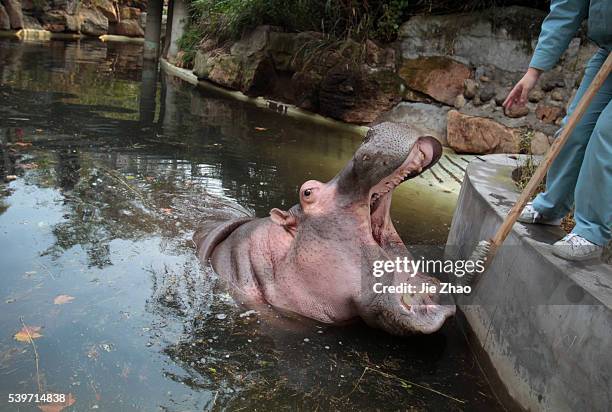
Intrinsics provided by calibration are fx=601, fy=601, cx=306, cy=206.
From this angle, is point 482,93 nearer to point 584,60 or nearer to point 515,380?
point 584,60

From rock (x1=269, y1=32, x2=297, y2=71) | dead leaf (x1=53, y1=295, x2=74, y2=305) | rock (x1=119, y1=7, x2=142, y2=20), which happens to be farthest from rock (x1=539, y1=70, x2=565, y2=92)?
rock (x1=119, y1=7, x2=142, y2=20)

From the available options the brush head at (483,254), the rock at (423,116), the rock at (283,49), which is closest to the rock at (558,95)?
the rock at (423,116)

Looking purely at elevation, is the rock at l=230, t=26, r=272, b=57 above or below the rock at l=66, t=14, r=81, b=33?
above

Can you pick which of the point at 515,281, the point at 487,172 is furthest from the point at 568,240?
the point at 487,172

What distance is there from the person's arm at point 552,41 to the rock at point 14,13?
69.3ft

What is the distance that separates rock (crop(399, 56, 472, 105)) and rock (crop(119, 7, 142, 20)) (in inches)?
856

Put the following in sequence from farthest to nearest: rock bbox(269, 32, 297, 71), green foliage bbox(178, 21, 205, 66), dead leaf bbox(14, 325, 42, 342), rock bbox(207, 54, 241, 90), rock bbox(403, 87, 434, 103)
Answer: green foliage bbox(178, 21, 205, 66) → rock bbox(207, 54, 241, 90) → rock bbox(269, 32, 297, 71) → rock bbox(403, 87, 434, 103) → dead leaf bbox(14, 325, 42, 342)

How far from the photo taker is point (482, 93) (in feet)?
27.2

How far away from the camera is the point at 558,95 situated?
25.4 ft

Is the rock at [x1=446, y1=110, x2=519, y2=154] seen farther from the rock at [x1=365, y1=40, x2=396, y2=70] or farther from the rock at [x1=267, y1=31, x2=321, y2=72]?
the rock at [x1=267, y1=31, x2=321, y2=72]

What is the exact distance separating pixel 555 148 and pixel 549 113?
225 inches

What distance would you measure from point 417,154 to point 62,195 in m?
2.81

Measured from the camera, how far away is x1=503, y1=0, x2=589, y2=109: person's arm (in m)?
2.83

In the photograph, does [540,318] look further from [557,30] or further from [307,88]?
[307,88]
